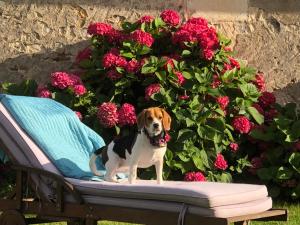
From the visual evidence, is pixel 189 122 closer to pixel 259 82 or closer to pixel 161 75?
pixel 161 75

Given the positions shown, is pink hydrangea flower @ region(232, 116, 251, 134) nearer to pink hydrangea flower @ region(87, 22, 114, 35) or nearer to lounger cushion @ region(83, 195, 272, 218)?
pink hydrangea flower @ region(87, 22, 114, 35)

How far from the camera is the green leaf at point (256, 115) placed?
7.81 m

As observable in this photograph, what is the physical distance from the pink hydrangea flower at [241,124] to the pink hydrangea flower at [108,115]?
4.20 ft

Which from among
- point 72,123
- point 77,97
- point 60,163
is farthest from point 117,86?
point 60,163

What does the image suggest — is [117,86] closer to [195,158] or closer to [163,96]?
[163,96]

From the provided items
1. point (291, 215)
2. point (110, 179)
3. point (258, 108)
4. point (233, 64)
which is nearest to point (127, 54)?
point (233, 64)

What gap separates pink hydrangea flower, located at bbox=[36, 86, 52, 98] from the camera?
7.43 m

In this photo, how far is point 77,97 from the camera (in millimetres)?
7492

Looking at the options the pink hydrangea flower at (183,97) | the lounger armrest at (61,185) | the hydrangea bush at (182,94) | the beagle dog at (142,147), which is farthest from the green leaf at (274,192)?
the lounger armrest at (61,185)

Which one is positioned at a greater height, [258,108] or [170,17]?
[170,17]

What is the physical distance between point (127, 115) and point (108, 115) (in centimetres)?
18

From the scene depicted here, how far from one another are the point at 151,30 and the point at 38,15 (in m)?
1.28

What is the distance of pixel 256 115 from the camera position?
7.84 meters

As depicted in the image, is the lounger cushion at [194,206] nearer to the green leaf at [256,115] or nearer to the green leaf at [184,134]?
the green leaf at [184,134]
